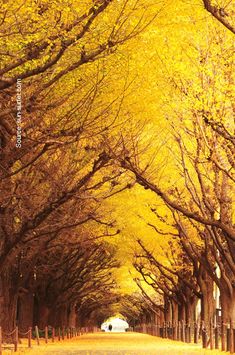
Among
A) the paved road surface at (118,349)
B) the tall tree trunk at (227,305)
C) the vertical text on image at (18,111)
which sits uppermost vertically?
the vertical text on image at (18,111)

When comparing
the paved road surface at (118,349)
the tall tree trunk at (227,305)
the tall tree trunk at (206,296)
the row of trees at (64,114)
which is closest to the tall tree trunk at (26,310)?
the paved road surface at (118,349)

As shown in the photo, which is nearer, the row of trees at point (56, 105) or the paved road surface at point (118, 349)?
the row of trees at point (56, 105)

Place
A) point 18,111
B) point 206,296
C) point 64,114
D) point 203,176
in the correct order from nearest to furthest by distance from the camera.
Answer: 1. point 18,111
2. point 64,114
3. point 203,176
4. point 206,296

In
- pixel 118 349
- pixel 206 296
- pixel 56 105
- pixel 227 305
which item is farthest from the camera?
pixel 206 296

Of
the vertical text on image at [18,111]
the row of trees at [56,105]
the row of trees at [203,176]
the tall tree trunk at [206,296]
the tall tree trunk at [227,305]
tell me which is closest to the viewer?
the row of trees at [56,105]

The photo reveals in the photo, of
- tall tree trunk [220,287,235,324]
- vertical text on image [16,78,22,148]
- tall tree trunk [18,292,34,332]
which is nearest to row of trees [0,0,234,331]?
vertical text on image [16,78,22,148]

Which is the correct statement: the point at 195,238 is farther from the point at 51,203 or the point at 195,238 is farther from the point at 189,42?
the point at 189,42

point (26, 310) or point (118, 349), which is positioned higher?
point (26, 310)

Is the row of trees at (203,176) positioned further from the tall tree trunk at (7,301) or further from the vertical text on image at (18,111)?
the tall tree trunk at (7,301)

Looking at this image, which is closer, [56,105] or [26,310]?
[56,105]

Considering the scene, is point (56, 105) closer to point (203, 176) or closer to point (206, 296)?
point (203, 176)

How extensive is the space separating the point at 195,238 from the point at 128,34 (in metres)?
22.8

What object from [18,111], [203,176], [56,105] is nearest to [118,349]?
[203,176]

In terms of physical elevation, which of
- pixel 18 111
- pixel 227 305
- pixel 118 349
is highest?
pixel 18 111
